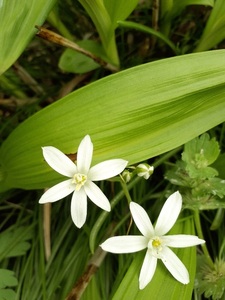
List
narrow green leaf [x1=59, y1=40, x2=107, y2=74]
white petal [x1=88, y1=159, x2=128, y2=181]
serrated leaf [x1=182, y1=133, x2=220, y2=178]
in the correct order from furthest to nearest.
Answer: narrow green leaf [x1=59, y1=40, x2=107, y2=74] < serrated leaf [x1=182, y1=133, x2=220, y2=178] < white petal [x1=88, y1=159, x2=128, y2=181]

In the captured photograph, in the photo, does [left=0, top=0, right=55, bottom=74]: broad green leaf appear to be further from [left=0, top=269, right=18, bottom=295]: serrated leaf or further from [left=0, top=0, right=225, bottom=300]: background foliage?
[left=0, top=269, right=18, bottom=295]: serrated leaf

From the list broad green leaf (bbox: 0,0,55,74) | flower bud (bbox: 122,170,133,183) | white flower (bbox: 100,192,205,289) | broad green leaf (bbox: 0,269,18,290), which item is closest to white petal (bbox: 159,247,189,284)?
white flower (bbox: 100,192,205,289)

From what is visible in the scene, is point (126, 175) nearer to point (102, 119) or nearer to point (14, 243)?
point (102, 119)

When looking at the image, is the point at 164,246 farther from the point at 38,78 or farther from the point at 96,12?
the point at 38,78

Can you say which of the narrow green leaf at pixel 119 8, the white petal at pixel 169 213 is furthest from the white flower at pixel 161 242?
the narrow green leaf at pixel 119 8

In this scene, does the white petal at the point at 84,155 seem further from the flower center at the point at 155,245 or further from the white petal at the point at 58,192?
the flower center at the point at 155,245

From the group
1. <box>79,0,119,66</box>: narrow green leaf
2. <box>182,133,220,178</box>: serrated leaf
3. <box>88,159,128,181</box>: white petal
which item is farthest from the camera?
<box>79,0,119,66</box>: narrow green leaf
